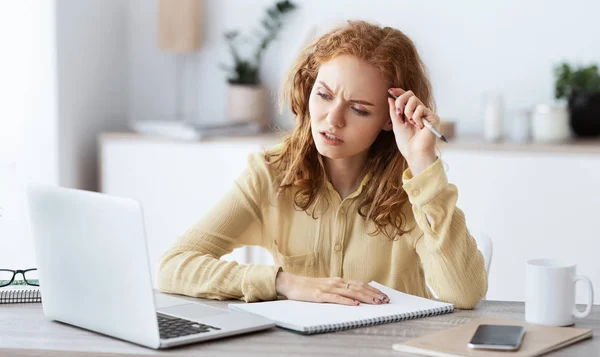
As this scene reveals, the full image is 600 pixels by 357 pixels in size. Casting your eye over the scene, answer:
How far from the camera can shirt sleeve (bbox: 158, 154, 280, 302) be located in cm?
168

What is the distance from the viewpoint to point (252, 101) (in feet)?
12.0

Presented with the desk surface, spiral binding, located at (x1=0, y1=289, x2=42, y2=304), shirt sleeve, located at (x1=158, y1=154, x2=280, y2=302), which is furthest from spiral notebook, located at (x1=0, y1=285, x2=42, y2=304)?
shirt sleeve, located at (x1=158, y1=154, x2=280, y2=302)

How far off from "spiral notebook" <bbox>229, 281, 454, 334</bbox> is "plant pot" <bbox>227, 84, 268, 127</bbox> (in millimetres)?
2071

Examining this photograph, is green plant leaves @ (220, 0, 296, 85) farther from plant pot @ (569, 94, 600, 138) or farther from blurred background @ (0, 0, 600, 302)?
plant pot @ (569, 94, 600, 138)

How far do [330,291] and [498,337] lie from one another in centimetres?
37

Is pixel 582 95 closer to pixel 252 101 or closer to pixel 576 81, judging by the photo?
pixel 576 81

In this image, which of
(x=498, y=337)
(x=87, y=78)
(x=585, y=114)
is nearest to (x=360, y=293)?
(x=498, y=337)

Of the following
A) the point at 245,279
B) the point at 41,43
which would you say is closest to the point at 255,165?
the point at 245,279

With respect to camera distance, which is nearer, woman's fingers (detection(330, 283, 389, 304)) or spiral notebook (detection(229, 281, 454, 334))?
spiral notebook (detection(229, 281, 454, 334))

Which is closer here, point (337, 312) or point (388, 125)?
point (337, 312)

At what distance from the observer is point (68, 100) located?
342 cm

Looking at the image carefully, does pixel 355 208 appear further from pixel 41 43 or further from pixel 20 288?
pixel 41 43

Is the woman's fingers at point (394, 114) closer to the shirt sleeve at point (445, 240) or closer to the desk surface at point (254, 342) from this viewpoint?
the shirt sleeve at point (445, 240)

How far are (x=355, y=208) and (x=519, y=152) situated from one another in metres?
1.31
